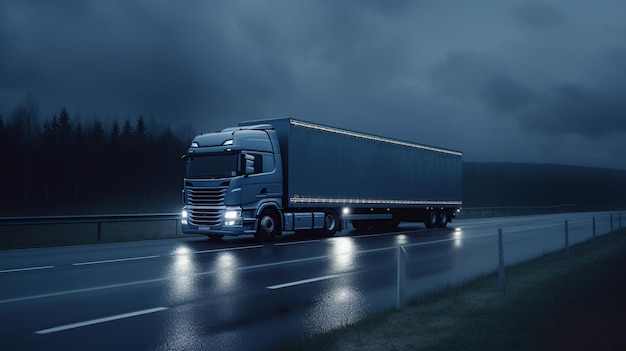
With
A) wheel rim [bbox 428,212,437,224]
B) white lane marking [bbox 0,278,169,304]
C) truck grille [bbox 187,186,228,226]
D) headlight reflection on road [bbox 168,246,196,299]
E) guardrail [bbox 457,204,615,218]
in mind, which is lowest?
guardrail [bbox 457,204,615,218]

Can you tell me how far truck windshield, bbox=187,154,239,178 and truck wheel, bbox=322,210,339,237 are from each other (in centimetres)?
567

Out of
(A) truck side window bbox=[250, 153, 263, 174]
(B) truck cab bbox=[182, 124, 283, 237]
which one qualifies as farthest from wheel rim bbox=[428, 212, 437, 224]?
(A) truck side window bbox=[250, 153, 263, 174]

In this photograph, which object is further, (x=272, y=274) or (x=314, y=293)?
(x=272, y=274)

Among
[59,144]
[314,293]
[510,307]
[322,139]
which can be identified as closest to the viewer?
[510,307]

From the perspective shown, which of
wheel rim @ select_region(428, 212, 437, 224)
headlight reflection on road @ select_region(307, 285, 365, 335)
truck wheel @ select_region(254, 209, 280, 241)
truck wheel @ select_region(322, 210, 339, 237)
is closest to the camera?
headlight reflection on road @ select_region(307, 285, 365, 335)

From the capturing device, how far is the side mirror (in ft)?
63.0

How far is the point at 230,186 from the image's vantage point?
1883 cm

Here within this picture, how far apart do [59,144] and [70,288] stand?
77.1 meters

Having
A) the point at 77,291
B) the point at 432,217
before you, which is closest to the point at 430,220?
the point at 432,217

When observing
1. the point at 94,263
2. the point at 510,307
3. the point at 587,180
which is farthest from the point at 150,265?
the point at 587,180

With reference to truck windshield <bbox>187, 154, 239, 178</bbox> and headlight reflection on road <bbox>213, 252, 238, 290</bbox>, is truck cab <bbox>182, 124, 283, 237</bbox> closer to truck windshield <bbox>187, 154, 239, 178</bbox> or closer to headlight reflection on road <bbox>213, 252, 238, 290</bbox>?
truck windshield <bbox>187, 154, 239, 178</bbox>

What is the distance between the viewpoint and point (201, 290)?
955cm

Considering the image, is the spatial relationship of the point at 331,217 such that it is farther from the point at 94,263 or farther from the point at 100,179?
the point at 100,179

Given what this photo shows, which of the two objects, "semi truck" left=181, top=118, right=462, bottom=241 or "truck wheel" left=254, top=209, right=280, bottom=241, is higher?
"semi truck" left=181, top=118, right=462, bottom=241
